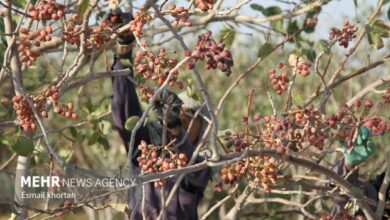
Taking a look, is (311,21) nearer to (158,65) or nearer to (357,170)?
(357,170)

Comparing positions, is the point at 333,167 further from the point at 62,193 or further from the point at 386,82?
the point at 62,193

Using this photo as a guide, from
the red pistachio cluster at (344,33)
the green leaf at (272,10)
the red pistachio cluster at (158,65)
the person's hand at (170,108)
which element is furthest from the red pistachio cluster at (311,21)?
the red pistachio cluster at (158,65)

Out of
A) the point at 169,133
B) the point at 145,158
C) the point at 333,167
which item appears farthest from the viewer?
the point at 333,167

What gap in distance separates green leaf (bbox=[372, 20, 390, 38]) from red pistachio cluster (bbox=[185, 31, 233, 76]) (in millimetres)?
1535

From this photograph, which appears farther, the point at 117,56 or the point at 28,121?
the point at 117,56

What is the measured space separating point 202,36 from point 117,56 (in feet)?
4.13

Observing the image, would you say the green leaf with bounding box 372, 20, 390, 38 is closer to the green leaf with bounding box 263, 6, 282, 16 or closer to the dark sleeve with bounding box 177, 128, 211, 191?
the green leaf with bounding box 263, 6, 282, 16

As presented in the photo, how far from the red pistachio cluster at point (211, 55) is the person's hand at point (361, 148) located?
38.0 inches

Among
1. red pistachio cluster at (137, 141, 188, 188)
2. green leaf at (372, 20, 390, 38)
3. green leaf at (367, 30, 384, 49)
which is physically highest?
green leaf at (372, 20, 390, 38)

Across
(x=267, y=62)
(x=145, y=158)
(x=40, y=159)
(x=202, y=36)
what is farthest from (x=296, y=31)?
(x=267, y=62)

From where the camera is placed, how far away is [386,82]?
10.6 feet

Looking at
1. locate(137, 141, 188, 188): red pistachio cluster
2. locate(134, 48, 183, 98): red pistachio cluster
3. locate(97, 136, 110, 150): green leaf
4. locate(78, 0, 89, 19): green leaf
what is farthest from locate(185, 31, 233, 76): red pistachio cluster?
locate(97, 136, 110, 150): green leaf

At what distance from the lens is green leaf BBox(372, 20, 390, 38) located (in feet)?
10.7

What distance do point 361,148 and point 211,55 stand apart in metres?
1.14
